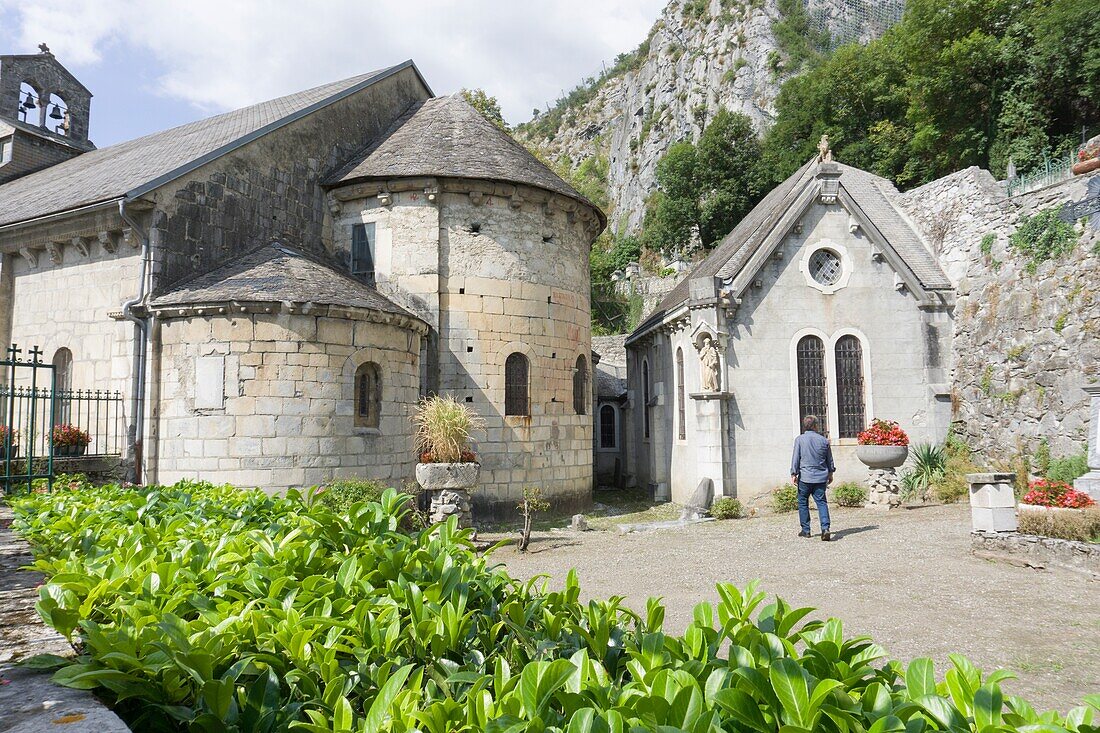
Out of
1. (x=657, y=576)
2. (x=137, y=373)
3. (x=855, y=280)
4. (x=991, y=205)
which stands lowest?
(x=657, y=576)

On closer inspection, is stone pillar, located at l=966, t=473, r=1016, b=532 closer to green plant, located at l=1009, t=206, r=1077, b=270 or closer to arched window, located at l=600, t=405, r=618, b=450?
green plant, located at l=1009, t=206, r=1077, b=270

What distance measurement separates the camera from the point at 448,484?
12.1 meters

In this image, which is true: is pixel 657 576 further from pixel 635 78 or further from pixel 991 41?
pixel 635 78

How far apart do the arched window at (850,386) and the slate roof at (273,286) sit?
10.3 meters

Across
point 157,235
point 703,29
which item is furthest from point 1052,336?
point 703,29

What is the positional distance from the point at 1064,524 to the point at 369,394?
11.3 metres

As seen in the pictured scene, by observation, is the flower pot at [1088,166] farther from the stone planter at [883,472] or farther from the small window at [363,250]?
the small window at [363,250]

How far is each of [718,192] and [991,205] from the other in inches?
918

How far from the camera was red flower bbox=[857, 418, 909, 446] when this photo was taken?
13470 millimetres

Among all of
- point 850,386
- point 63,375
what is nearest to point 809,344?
point 850,386

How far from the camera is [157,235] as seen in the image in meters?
12.4

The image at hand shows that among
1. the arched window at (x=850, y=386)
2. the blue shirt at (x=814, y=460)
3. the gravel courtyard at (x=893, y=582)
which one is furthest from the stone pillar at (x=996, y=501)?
the arched window at (x=850, y=386)

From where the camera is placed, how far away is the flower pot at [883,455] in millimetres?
13344

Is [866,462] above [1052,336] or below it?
below
